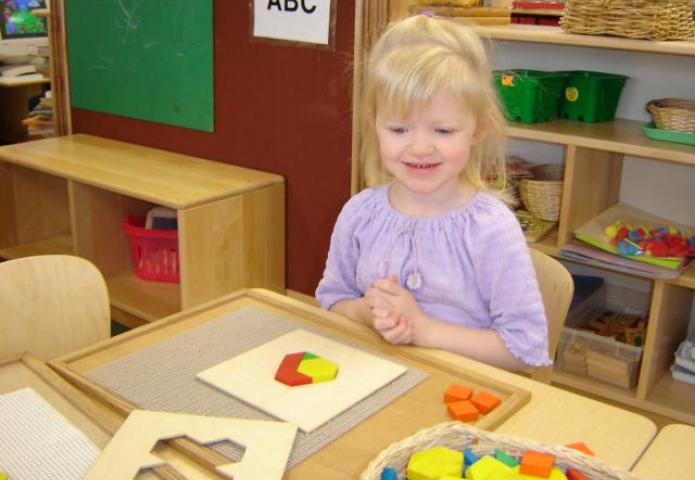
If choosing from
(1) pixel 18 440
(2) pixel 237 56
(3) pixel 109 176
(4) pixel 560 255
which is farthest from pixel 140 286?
(1) pixel 18 440

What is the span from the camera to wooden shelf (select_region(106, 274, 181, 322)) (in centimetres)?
254

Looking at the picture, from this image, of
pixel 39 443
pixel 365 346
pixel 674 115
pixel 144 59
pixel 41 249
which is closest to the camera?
pixel 39 443

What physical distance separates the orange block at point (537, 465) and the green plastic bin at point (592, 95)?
5.23 feet

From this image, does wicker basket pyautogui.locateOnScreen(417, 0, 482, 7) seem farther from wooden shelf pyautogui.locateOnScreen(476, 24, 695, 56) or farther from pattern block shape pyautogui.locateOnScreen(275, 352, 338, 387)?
pattern block shape pyautogui.locateOnScreen(275, 352, 338, 387)

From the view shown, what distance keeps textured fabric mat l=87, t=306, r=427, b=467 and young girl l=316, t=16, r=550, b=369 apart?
0.16 m

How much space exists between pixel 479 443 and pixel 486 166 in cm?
67

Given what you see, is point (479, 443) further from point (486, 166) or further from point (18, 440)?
point (486, 166)

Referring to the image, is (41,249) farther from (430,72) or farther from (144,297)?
(430,72)

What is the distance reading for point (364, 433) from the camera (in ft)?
2.89

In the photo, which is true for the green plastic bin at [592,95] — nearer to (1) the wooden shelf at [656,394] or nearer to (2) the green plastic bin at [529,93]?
(2) the green plastic bin at [529,93]

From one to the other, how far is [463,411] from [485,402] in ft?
0.13

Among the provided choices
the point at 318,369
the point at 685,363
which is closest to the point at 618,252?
the point at 685,363

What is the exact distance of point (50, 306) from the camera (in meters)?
1.25

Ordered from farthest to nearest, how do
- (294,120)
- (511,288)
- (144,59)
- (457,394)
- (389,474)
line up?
(144,59) < (294,120) < (511,288) < (457,394) < (389,474)
